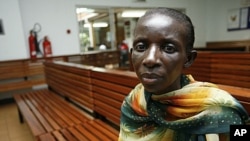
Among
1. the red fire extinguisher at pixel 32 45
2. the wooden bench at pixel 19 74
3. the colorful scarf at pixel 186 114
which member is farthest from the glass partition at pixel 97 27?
the colorful scarf at pixel 186 114

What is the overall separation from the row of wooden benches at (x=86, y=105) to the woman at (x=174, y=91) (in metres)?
0.73

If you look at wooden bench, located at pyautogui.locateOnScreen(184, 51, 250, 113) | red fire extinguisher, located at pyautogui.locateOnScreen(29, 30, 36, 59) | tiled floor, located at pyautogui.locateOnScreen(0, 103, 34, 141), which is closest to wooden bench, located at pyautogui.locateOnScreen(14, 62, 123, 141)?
tiled floor, located at pyautogui.locateOnScreen(0, 103, 34, 141)

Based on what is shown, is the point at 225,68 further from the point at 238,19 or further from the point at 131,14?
the point at 238,19

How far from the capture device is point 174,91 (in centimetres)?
71

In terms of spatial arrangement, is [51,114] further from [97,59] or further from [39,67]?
[97,59]

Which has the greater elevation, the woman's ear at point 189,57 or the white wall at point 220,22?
the white wall at point 220,22

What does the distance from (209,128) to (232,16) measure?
9065mm

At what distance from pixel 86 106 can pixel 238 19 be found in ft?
26.3

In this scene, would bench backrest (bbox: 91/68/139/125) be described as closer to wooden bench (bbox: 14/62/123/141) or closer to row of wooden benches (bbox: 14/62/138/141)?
row of wooden benches (bbox: 14/62/138/141)

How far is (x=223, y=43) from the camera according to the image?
8.42 metres

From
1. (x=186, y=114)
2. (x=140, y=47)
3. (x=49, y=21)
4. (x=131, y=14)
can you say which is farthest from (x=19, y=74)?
(x=131, y=14)

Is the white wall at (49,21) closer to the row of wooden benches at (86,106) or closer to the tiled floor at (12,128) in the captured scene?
the tiled floor at (12,128)

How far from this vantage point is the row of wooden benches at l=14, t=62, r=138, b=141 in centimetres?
176

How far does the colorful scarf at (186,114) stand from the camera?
0.64 meters
